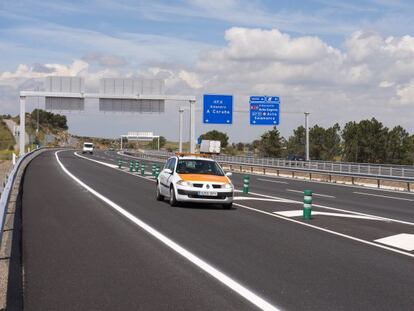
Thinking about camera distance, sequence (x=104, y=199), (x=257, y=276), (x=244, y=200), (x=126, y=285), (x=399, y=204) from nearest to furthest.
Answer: (x=126, y=285), (x=257, y=276), (x=104, y=199), (x=244, y=200), (x=399, y=204)

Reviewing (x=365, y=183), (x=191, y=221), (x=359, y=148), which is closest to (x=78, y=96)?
(x=365, y=183)

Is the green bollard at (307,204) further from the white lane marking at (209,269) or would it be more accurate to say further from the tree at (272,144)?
the tree at (272,144)

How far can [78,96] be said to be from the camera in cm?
5572

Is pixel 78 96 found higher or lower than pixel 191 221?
higher

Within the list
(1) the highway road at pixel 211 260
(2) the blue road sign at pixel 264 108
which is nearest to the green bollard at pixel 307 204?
(1) the highway road at pixel 211 260

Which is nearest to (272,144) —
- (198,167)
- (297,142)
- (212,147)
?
(297,142)

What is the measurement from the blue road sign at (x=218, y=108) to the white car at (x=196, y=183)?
34.4 metres

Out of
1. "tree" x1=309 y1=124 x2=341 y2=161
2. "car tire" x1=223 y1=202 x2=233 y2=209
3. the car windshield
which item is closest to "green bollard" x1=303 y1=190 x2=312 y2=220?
"car tire" x1=223 y1=202 x2=233 y2=209

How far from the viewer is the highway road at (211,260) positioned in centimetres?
712

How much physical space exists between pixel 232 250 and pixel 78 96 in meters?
47.1

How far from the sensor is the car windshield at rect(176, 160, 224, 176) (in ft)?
63.7

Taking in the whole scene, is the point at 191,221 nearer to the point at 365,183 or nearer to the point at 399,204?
the point at 399,204

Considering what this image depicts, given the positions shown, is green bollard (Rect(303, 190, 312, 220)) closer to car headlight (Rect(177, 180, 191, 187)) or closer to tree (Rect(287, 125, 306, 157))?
car headlight (Rect(177, 180, 191, 187))

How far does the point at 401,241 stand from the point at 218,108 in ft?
139
